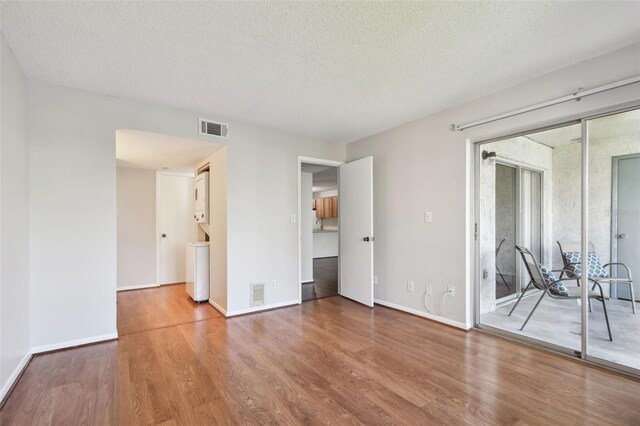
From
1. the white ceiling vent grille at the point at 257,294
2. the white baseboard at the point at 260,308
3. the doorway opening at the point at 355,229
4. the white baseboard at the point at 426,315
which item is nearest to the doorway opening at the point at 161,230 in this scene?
the white baseboard at the point at 260,308

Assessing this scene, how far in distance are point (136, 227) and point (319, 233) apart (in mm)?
4914

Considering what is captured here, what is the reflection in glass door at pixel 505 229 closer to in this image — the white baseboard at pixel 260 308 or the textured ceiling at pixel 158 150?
the white baseboard at pixel 260 308

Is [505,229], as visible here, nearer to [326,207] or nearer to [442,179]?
[442,179]

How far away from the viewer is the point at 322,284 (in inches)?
213

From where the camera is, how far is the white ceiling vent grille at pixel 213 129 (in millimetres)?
3457

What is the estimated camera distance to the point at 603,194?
95.7 inches

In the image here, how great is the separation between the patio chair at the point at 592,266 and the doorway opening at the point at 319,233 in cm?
275

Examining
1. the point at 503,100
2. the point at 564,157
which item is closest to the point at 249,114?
the point at 503,100

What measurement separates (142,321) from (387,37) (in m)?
3.81

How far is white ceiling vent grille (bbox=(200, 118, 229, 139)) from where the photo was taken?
136 inches

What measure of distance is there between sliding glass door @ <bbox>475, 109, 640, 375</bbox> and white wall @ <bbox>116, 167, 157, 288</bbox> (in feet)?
16.7

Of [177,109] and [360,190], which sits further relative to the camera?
[360,190]

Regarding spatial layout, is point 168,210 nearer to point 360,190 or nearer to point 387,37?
point 360,190

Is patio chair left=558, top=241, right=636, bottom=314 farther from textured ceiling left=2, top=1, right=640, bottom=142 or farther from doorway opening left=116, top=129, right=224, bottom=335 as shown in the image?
doorway opening left=116, top=129, right=224, bottom=335
